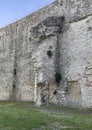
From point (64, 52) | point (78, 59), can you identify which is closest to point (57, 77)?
point (64, 52)

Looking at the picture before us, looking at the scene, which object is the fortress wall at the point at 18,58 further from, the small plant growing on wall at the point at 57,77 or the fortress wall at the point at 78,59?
the small plant growing on wall at the point at 57,77

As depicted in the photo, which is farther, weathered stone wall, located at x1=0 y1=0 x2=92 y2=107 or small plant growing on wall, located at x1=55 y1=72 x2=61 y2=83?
small plant growing on wall, located at x1=55 y1=72 x2=61 y2=83

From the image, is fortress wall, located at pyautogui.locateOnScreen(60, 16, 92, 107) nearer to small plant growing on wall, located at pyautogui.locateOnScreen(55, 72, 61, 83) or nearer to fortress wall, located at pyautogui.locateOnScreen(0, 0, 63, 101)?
small plant growing on wall, located at pyautogui.locateOnScreen(55, 72, 61, 83)

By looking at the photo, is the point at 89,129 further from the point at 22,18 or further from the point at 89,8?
the point at 22,18

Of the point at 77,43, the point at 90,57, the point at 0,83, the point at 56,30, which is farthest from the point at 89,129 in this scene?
the point at 0,83

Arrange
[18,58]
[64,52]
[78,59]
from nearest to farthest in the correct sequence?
[78,59]
[64,52]
[18,58]

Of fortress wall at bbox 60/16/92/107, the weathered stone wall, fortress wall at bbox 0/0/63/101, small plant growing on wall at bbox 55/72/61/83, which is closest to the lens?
fortress wall at bbox 60/16/92/107

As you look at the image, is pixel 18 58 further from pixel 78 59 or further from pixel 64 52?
pixel 78 59

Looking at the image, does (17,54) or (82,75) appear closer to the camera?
(82,75)

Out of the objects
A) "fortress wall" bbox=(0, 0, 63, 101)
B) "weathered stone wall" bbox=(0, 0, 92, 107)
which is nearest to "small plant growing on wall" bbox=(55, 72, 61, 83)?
"weathered stone wall" bbox=(0, 0, 92, 107)

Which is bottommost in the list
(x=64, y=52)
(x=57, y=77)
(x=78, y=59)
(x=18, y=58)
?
(x=57, y=77)

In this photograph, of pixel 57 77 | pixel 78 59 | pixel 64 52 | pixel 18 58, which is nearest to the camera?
pixel 78 59

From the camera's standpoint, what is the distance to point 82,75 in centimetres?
1666

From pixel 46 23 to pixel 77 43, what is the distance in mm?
2154
